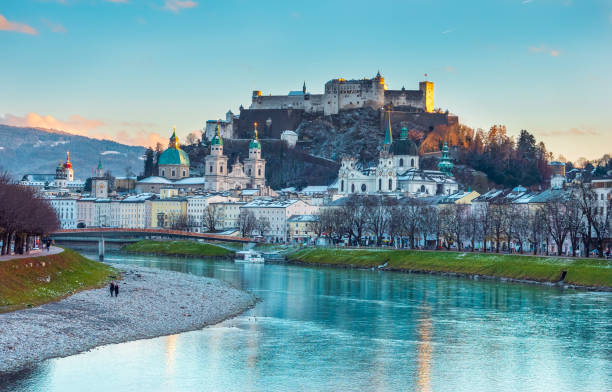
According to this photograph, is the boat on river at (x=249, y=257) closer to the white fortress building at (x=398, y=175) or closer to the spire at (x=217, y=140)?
the white fortress building at (x=398, y=175)

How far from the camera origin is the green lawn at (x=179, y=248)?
96562 millimetres

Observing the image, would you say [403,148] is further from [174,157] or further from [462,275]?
[462,275]

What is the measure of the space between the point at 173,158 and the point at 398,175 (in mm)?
49158

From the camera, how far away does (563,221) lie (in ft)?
229

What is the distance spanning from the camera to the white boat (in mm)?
86562

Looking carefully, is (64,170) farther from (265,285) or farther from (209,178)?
(265,285)

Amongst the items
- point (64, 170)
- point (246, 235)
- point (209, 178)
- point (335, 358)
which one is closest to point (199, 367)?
point (335, 358)

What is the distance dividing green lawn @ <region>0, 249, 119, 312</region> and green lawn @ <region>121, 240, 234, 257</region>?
4319cm

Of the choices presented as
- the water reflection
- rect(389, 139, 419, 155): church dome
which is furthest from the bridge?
the water reflection

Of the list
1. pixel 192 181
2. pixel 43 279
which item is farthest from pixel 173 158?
pixel 43 279

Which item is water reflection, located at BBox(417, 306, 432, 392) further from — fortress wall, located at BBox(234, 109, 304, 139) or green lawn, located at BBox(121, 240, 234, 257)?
fortress wall, located at BBox(234, 109, 304, 139)

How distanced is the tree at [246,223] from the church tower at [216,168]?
1189 inches

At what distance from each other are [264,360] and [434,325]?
36.3 feet

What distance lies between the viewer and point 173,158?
16888cm
